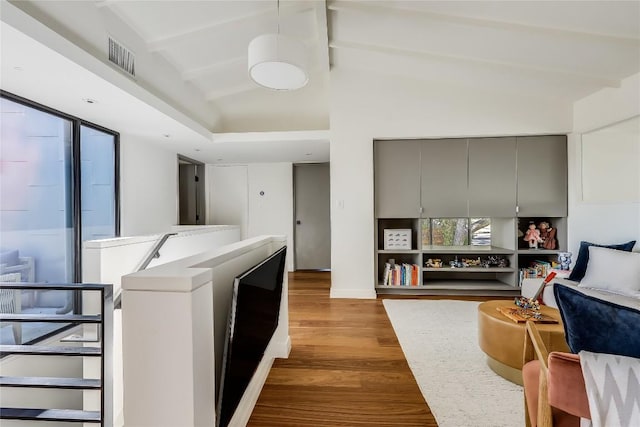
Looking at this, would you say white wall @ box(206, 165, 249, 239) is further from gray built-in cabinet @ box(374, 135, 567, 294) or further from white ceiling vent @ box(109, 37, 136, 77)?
white ceiling vent @ box(109, 37, 136, 77)

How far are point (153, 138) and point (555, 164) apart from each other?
210 inches

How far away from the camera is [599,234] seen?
3412mm

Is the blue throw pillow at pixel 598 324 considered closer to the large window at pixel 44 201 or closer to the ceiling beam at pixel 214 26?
the ceiling beam at pixel 214 26

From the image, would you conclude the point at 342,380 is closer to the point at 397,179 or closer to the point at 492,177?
the point at 397,179

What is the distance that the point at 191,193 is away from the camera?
614cm

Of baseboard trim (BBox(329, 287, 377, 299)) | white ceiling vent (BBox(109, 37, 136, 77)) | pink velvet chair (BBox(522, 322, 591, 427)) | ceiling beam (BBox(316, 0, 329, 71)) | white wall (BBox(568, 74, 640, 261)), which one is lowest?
baseboard trim (BBox(329, 287, 377, 299))

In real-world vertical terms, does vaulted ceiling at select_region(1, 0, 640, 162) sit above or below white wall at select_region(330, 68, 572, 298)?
above

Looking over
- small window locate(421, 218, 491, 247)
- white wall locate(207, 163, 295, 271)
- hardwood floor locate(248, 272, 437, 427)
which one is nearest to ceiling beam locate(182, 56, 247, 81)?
white wall locate(207, 163, 295, 271)

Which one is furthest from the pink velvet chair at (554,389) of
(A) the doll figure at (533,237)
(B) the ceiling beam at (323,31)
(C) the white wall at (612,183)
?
(A) the doll figure at (533,237)

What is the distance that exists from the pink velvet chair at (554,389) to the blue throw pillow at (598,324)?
0.13 m

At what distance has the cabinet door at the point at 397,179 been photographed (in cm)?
412

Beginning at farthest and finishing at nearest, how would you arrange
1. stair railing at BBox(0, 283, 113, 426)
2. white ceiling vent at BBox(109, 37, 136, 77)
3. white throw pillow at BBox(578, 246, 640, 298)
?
white throw pillow at BBox(578, 246, 640, 298)
white ceiling vent at BBox(109, 37, 136, 77)
stair railing at BBox(0, 283, 113, 426)

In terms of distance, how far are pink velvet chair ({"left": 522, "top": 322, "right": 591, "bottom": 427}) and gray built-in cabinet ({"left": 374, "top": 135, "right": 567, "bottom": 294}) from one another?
9.12 feet

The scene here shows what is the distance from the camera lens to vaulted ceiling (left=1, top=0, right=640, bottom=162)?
2385mm
